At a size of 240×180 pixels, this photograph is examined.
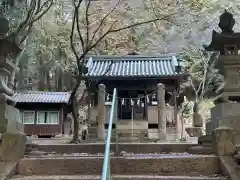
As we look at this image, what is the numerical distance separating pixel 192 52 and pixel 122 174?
79.0ft

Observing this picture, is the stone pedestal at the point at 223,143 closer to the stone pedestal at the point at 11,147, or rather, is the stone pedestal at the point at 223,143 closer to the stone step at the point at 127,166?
the stone step at the point at 127,166

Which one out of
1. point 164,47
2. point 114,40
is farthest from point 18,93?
point 164,47

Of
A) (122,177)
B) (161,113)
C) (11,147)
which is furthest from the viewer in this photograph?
(161,113)

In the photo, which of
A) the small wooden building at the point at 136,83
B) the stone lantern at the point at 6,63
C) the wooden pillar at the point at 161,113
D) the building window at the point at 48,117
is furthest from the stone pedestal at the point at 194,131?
the stone lantern at the point at 6,63

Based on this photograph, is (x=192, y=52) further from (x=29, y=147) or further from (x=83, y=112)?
(x=29, y=147)

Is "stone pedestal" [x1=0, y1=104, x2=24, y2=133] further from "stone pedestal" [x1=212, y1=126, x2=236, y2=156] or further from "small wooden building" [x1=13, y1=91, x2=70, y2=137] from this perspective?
"small wooden building" [x1=13, y1=91, x2=70, y2=137]

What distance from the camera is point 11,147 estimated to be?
5.87m

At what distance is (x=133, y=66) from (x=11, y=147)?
17.3 meters

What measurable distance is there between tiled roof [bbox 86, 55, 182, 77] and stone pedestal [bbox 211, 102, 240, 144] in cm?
1254

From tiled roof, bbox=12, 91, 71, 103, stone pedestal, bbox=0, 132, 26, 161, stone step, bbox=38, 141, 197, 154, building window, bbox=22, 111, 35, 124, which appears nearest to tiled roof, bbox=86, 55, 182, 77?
tiled roof, bbox=12, 91, 71, 103

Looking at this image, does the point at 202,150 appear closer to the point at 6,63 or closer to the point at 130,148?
the point at 130,148

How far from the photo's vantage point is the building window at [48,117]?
28.4 meters

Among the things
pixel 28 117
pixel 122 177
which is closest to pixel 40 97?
pixel 28 117

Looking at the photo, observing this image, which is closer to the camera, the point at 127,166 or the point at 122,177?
the point at 122,177
